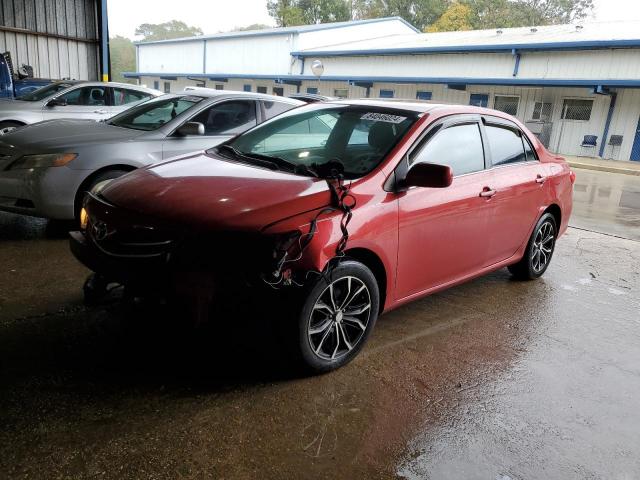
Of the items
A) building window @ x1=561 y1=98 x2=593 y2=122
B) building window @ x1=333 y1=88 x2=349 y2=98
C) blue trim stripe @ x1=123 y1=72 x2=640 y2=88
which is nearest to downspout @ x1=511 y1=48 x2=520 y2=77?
blue trim stripe @ x1=123 y1=72 x2=640 y2=88

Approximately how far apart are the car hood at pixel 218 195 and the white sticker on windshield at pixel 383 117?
2.96ft

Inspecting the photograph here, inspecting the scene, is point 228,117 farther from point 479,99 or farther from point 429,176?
point 479,99

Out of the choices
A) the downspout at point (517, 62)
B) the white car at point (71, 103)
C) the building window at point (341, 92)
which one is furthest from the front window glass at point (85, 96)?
the building window at point (341, 92)

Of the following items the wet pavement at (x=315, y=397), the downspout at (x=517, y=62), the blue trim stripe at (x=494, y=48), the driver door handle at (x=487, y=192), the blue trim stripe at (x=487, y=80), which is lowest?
the wet pavement at (x=315, y=397)

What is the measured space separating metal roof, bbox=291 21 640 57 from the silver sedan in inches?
713

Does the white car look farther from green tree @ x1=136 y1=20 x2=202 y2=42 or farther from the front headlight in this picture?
green tree @ x1=136 y1=20 x2=202 y2=42

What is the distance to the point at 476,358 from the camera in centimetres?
350

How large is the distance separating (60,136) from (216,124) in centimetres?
163

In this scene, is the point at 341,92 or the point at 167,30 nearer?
the point at 341,92

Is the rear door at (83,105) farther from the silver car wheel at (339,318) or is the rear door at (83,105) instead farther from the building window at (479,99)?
the building window at (479,99)

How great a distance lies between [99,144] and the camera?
5109 millimetres

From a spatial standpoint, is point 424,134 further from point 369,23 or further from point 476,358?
point 369,23

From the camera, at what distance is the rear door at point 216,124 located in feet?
18.4

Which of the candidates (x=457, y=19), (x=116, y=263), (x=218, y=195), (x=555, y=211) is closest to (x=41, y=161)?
(x=116, y=263)
